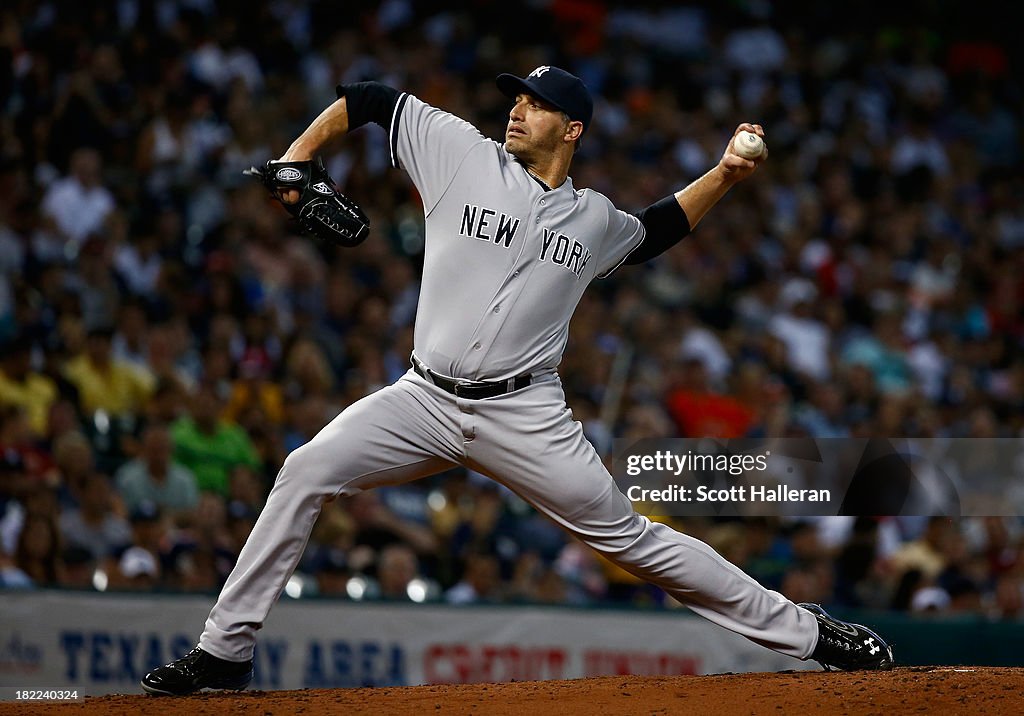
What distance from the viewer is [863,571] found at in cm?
785

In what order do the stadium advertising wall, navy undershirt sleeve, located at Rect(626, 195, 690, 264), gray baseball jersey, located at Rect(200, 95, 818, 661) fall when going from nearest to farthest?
gray baseball jersey, located at Rect(200, 95, 818, 661) < navy undershirt sleeve, located at Rect(626, 195, 690, 264) < the stadium advertising wall

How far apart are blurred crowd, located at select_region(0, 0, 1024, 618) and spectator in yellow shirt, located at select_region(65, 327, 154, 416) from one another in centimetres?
2

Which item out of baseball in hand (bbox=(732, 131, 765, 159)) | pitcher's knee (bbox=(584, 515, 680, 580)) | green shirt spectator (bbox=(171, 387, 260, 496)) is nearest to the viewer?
pitcher's knee (bbox=(584, 515, 680, 580))

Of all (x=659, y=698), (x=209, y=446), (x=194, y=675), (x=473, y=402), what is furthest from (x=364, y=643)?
(x=473, y=402)

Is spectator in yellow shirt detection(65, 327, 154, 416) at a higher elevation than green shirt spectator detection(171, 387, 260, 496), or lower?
higher

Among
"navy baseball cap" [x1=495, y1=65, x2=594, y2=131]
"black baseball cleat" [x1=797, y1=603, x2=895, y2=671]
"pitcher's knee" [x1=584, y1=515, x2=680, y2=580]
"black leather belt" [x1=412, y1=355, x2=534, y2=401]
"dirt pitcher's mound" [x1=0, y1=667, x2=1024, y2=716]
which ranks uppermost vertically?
"navy baseball cap" [x1=495, y1=65, x2=594, y2=131]

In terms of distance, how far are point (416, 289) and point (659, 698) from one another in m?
5.48

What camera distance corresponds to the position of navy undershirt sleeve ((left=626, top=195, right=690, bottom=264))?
4.29 m

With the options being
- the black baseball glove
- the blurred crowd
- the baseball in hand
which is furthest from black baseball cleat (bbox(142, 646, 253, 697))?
the blurred crowd

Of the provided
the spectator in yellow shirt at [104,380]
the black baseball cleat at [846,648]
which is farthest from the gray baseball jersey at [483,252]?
the spectator in yellow shirt at [104,380]

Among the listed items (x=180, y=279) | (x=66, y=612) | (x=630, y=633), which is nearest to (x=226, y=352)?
(x=180, y=279)

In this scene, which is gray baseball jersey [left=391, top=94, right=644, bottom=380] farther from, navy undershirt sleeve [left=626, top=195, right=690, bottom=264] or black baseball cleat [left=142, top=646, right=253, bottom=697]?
black baseball cleat [left=142, top=646, right=253, bottom=697]

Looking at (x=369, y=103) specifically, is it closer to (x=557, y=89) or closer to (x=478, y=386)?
(x=557, y=89)

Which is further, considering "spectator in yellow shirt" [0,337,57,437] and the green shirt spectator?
the green shirt spectator
